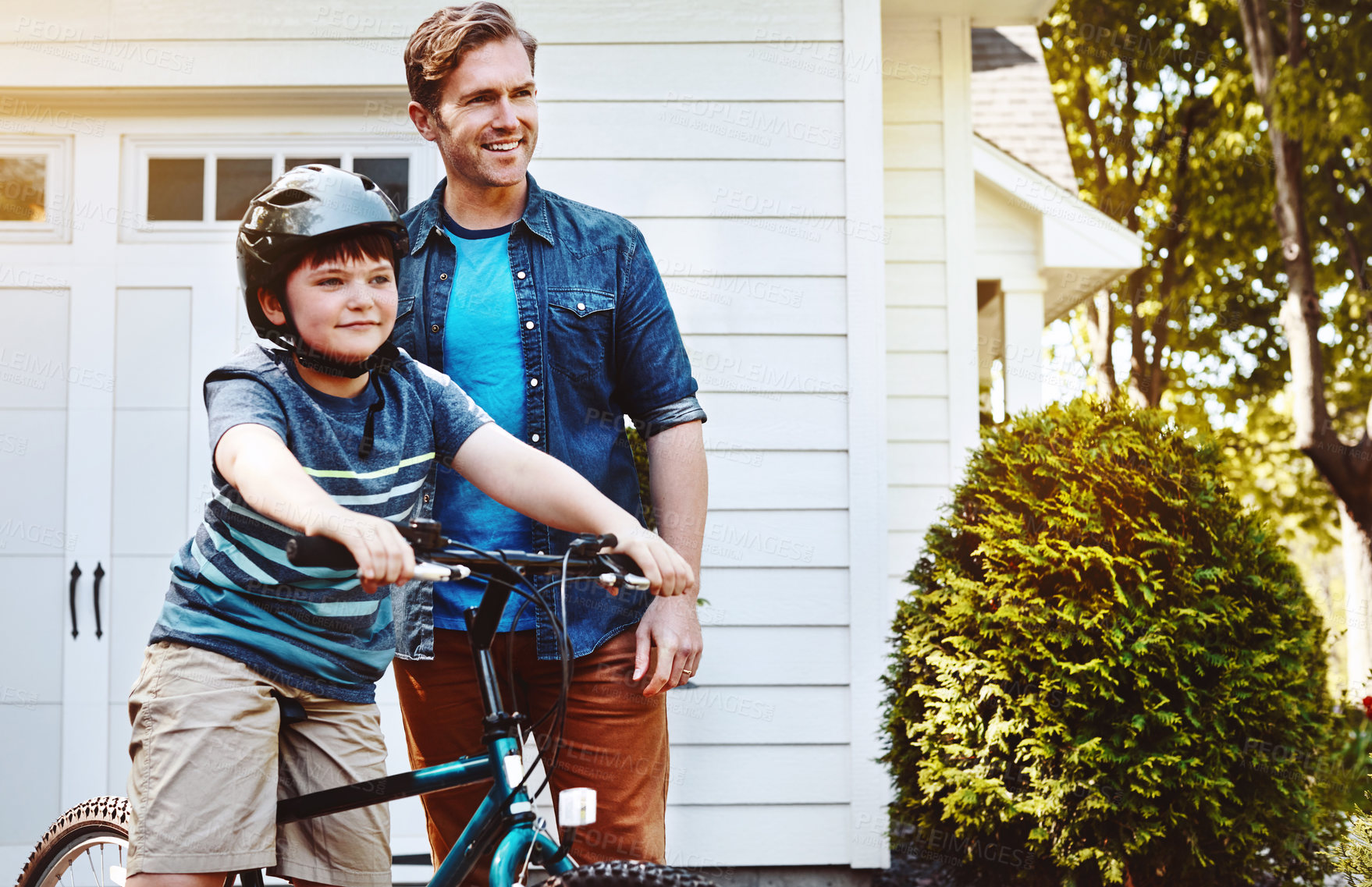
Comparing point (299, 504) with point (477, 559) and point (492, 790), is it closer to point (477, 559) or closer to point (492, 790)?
point (477, 559)

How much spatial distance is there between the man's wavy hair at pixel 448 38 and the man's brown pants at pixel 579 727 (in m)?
1.05

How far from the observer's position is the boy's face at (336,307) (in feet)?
5.89

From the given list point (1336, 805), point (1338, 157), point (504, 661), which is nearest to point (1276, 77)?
point (1338, 157)

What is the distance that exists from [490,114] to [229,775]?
1240mm

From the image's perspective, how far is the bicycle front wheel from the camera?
7.27 ft

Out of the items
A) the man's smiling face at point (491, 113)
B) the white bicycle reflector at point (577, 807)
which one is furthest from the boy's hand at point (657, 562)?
the man's smiling face at point (491, 113)

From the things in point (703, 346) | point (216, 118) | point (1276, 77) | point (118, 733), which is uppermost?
point (1276, 77)

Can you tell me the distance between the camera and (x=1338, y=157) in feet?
38.7

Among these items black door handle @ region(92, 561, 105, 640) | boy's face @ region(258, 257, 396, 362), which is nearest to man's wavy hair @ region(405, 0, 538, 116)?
boy's face @ region(258, 257, 396, 362)

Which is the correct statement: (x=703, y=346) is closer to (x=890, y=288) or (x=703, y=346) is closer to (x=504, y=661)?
(x=890, y=288)

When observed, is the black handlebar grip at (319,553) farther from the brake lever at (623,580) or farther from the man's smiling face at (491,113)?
the man's smiling face at (491,113)

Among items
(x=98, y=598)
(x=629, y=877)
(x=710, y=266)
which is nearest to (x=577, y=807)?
(x=629, y=877)

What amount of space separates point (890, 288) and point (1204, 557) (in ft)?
8.39

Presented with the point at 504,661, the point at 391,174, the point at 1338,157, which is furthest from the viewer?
the point at 1338,157
